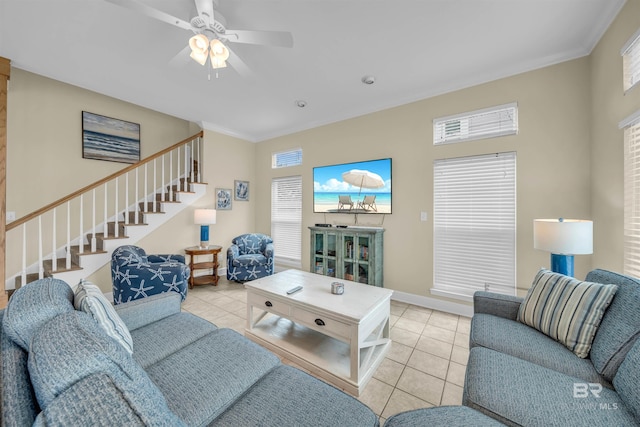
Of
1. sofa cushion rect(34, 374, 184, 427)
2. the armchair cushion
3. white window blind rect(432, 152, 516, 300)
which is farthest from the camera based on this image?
the armchair cushion

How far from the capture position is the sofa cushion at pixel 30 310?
836 mm

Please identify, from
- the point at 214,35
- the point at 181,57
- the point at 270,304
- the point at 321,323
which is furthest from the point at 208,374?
the point at 181,57

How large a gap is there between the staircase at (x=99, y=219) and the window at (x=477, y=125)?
12.7ft

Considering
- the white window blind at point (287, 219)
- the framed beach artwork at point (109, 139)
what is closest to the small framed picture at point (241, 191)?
the white window blind at point (287, 219)

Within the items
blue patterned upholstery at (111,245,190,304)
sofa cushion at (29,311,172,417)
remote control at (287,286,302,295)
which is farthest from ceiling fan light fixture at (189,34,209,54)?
blue patterned upholstery at (111,245,190,304)

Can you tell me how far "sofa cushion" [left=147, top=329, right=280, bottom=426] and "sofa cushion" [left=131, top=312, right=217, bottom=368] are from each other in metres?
0.07

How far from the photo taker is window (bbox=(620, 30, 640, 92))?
1.72 m

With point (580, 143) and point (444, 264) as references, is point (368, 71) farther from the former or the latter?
point (444, 264)

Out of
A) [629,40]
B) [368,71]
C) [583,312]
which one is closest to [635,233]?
[583,312]

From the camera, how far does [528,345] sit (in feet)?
4.65

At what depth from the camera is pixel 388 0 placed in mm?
1819

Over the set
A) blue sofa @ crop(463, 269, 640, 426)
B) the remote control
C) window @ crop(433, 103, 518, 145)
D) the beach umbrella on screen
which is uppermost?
window @ crop(433, 103, 518, 145)

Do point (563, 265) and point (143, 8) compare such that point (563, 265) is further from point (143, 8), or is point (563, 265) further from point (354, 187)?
point (143, 8)

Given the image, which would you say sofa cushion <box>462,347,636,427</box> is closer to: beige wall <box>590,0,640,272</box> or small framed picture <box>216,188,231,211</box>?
beige wall <box>590,0,640,272</box>
